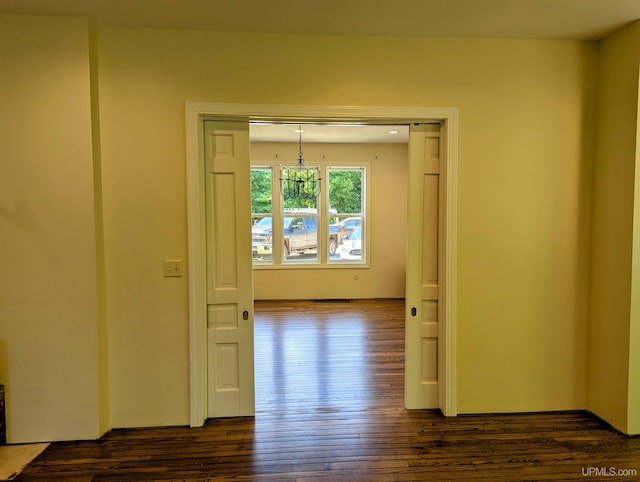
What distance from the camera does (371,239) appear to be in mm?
6867

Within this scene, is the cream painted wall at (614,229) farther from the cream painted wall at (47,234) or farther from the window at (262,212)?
the window at (262,212)

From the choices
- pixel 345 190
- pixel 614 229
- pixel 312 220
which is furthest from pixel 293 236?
pixel 614 229

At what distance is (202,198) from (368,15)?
5.08 feet

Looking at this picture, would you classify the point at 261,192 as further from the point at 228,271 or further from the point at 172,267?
the point at 172,267

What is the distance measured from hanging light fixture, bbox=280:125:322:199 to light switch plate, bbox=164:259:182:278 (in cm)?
421

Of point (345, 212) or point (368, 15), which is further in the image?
point (345, 212)

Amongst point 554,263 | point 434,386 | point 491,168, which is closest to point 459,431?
point 434,386

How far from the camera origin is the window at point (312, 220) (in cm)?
677

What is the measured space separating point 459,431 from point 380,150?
202 inches

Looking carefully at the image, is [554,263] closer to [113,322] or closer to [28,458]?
[113,322]

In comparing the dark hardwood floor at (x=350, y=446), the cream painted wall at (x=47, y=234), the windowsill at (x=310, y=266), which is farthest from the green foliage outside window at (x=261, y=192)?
the cream painted wall at (x=47, y=234)

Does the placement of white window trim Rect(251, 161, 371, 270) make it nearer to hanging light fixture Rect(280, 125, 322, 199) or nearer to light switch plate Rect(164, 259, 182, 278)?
hanging light fixture Rect(280, 125, 322, 199)

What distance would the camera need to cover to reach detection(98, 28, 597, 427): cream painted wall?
2455 millimetres

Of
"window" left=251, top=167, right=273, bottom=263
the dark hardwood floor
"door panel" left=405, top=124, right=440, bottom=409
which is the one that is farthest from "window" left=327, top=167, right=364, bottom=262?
"door panel" left=405, top=124, right=440, bottom=409
